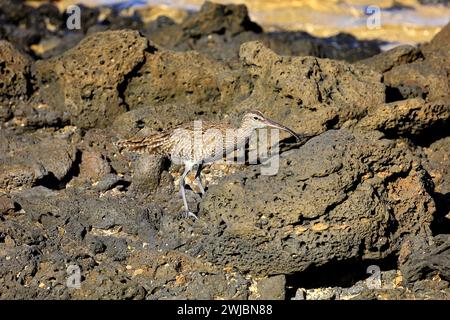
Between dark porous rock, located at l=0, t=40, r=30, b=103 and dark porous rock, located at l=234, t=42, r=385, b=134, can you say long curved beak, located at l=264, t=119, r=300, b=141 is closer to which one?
dark porous rock, located at l=234, t=42, r=385, b=134

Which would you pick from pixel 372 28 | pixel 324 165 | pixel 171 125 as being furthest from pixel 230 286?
pixel 372 28

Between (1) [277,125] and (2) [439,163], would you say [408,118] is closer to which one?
(2) [439,163]

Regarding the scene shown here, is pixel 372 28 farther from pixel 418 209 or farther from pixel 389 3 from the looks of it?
pixel 418 209

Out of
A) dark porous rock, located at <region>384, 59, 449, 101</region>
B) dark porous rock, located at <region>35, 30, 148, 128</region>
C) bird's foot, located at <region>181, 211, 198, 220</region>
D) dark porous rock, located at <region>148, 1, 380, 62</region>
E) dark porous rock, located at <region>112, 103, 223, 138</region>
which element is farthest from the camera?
dark porous rock, located at <region>148, 1, 380, 62</region>

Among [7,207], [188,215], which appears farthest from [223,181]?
[7,207]

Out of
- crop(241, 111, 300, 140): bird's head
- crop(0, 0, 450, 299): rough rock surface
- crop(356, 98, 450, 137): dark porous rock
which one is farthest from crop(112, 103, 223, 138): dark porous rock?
crop(356, 98, 450, 137): dark porous rock

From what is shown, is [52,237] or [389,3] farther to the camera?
[389,3]
